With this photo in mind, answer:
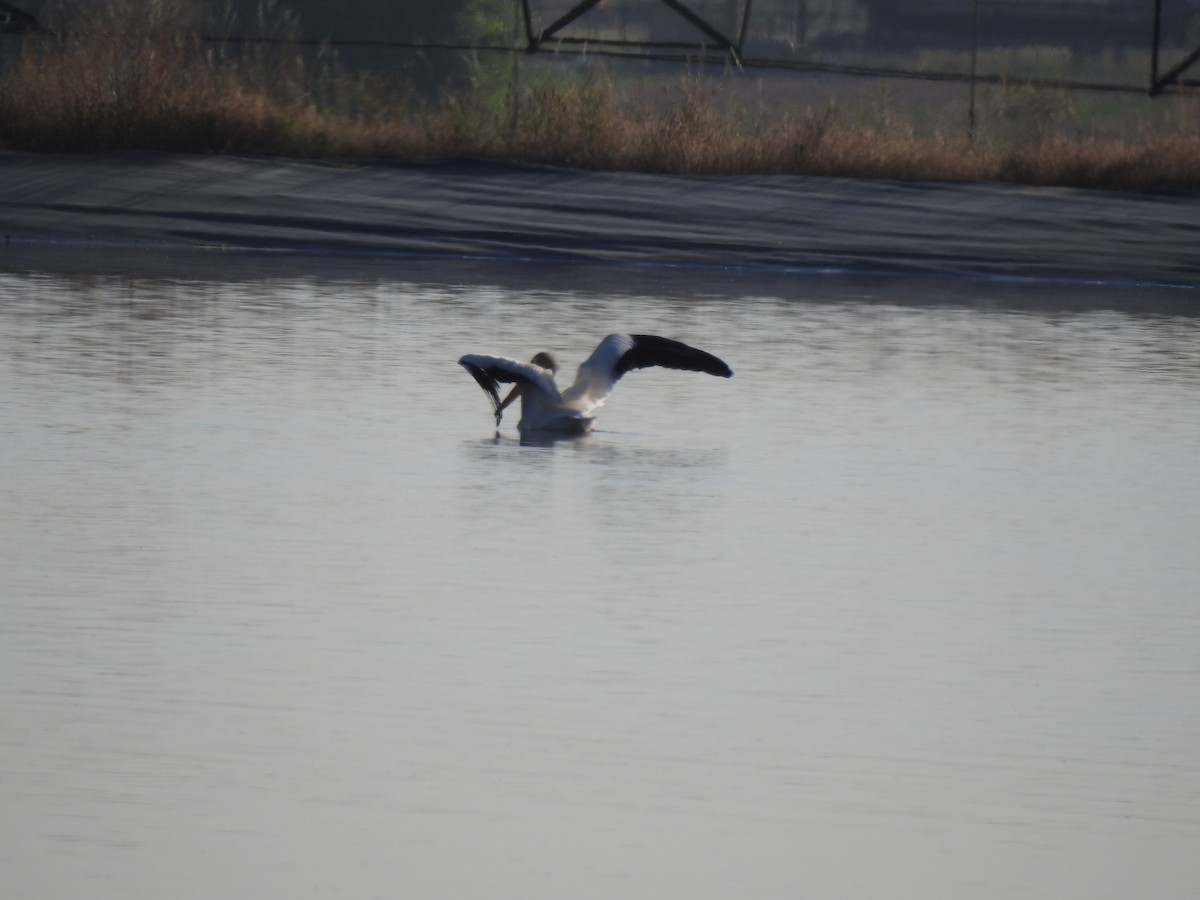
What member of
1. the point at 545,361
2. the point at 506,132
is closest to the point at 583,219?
the point at 506,132

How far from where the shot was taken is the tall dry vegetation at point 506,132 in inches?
798

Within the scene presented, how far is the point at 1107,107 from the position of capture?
37969mm

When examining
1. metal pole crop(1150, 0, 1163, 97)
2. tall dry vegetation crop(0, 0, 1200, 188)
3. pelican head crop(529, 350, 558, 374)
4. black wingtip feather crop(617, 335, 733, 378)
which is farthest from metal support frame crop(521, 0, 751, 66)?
pelican head crop(529, 350, 558, 374)

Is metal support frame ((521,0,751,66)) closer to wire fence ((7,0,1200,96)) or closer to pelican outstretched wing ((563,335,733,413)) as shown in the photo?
wire fence ((7,0,1200,96))

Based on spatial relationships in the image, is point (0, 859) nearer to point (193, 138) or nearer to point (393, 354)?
point (393, 354)

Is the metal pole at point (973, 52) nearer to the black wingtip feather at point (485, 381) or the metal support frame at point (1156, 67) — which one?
the metal support frame at point (1156, 67)

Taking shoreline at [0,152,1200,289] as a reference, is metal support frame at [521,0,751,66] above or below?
above

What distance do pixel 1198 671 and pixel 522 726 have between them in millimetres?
1854

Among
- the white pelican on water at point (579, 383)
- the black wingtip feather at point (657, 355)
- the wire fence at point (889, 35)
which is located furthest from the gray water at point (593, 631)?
the wire fence at point (889, 35)

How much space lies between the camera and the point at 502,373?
31.8 ft

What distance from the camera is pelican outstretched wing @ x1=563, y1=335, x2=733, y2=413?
33.3 feet

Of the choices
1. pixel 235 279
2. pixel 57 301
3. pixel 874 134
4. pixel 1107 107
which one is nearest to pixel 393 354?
pixel 57 301

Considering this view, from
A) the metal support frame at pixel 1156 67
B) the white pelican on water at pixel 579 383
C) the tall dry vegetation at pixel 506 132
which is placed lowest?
the white pelican on water at pixel 579 383

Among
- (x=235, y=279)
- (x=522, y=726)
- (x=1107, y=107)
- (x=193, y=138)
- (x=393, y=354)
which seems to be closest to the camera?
(x=522, y=726)
